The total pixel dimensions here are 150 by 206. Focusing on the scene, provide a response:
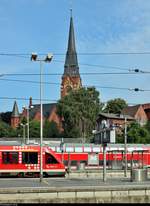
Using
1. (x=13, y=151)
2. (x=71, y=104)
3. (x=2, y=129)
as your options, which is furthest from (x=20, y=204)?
(x=2, y=129)

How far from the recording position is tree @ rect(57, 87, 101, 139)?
369ft

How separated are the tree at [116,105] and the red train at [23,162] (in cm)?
10562

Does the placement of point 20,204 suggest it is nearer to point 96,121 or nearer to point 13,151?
point 13,151

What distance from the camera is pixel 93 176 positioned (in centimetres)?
4406

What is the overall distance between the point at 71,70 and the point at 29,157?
14155cm

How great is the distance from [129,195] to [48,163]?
1946 centimetres

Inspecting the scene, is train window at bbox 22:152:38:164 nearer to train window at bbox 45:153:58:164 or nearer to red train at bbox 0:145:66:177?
red train at bbox 0:145:66:177

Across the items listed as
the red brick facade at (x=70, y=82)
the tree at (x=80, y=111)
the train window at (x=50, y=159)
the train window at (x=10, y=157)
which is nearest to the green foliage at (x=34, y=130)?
the tree at (x=80, y=111)

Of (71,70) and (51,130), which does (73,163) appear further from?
(71,70)

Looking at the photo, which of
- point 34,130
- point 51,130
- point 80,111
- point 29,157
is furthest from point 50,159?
point 51,130

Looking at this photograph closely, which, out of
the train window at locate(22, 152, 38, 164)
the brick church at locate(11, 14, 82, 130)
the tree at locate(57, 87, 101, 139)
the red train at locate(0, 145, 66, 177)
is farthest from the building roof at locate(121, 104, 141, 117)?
the train window at locate(22, 152, 38, 164)

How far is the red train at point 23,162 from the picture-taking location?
40812 millimetres

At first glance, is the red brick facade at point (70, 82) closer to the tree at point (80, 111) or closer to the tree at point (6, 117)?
the tree at point (6, 117)

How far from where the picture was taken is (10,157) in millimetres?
40969
